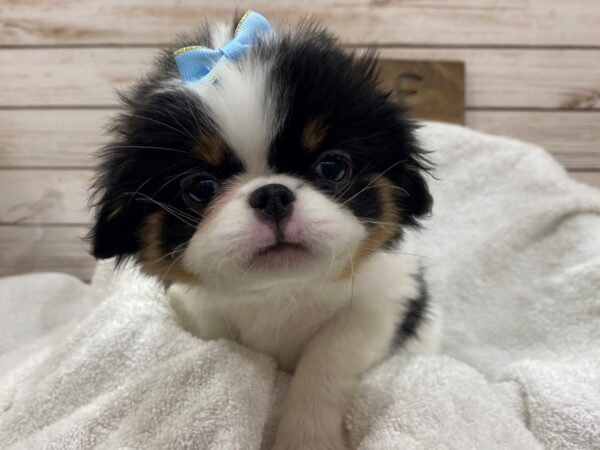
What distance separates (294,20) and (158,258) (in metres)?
1.35

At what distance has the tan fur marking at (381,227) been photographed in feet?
3.49

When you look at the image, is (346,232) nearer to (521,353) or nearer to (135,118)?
(135,118)

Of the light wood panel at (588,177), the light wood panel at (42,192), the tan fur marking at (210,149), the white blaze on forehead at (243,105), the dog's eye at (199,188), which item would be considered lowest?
the light wood panel at (588,177)

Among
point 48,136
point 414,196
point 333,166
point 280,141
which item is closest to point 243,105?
point 280,141

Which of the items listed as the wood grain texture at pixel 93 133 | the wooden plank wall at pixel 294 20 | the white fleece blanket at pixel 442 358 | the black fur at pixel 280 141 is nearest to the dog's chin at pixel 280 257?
the black fur at pixel 280 141

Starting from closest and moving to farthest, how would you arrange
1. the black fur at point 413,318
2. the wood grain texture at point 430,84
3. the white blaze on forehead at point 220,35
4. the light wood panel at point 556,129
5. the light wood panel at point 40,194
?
the white blaze on forehead at point 220,35 → the black fur at point 413,318 → the wood grain texture at point 430,84 → the light wood panel at point 556,129 → the light wood panel at point 40,194

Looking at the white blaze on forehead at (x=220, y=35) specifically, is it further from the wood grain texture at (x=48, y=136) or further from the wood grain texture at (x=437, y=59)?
the wood grain texture at (x=48, y=136)

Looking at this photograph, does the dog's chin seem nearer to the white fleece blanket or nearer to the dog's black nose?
the dog's black nose

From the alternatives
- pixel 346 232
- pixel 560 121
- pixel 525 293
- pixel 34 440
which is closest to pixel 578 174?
pixel 560 121

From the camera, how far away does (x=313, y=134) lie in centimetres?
96

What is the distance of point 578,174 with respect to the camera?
230 cm

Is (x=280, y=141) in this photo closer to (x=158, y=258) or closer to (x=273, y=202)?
(x=273, y=202)

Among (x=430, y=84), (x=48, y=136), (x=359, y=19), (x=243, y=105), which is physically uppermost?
(x=243, y=105)

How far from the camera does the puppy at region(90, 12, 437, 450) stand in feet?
3.01
